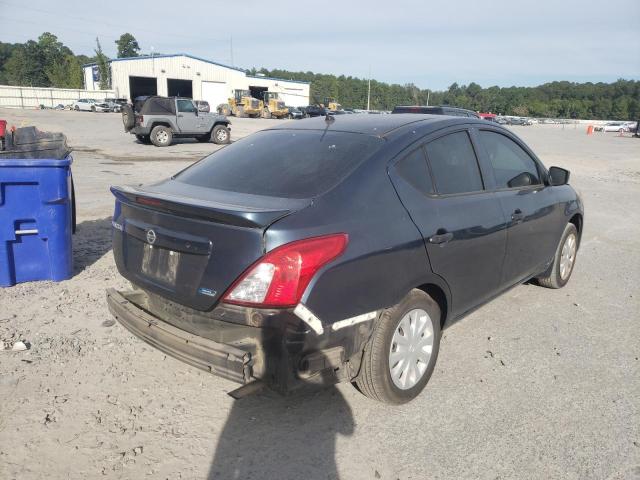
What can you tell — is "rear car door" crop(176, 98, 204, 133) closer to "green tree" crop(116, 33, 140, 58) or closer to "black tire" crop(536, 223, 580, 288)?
"black tire" crop(536, 223, 580, 288)

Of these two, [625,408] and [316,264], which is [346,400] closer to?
[316,264]

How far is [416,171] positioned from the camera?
3.15 meters

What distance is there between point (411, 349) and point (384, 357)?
0.98 feet

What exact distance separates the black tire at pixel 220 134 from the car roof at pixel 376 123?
56.8 feet

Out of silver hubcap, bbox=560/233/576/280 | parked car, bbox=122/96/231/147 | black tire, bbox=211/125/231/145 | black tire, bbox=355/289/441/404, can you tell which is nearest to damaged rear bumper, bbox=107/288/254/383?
black tire, bbox=355/289/441/404

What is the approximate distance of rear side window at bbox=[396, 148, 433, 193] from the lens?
3055 millimetres

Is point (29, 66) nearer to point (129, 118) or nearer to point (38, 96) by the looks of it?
point (38, 96)

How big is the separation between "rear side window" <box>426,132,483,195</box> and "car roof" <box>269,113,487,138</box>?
0.42 ft

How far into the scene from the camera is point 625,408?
3.14 metres

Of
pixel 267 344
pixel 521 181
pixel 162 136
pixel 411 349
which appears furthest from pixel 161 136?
pixel 267 344

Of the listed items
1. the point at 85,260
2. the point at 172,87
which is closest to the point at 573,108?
the point at 172,87

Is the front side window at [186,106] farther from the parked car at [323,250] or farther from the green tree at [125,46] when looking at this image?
the green tree at [125,46]

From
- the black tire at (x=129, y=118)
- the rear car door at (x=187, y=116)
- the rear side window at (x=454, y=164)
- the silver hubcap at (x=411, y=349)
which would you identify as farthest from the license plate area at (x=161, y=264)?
the rear car door at (x=187, y=116)

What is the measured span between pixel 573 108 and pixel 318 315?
136291 millimetres
